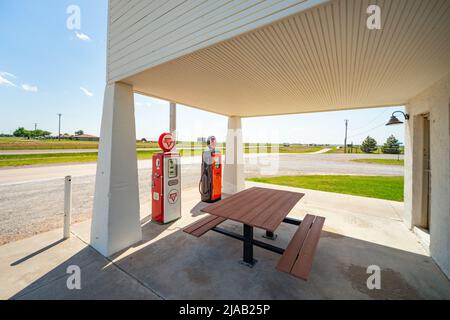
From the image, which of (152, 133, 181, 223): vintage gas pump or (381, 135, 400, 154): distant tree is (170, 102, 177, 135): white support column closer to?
(152, 133, 181, 223): vintage gas pump

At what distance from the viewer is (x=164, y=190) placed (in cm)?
416

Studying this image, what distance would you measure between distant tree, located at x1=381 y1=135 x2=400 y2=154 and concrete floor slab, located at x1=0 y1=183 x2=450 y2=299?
39916mm

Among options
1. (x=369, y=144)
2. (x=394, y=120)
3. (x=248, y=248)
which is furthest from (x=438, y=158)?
(x=369, y=144)

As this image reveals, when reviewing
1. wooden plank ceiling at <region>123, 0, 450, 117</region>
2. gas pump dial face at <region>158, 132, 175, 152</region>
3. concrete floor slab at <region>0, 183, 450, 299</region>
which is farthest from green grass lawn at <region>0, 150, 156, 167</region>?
wooden plank ceiling at <region>123, 0, 450, 117</region>

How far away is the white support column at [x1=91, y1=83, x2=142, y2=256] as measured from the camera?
304cm

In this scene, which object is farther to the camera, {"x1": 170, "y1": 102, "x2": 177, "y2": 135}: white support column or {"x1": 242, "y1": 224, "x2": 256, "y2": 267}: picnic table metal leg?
{"x1": 170, "y1": 102, "x2": 177, "y2": 135}: white support column

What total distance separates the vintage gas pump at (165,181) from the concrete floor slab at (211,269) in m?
0.41

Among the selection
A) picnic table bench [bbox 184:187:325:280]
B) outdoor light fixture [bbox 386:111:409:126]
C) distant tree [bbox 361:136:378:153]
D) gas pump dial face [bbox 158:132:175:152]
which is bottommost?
picnic table bench [bbox 184:187:325:280]

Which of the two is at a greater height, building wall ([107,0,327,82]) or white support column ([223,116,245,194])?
building wall ([107,0,327,82])

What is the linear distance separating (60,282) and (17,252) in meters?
1.41

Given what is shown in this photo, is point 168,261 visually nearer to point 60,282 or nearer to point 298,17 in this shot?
point 60,282

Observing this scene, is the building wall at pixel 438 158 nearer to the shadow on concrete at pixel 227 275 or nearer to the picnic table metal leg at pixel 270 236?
the shadow on concrete at pixel 227 275

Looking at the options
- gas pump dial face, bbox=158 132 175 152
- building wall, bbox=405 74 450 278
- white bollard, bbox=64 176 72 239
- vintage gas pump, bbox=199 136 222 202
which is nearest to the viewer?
building wall, bbox=405 74 450 278
